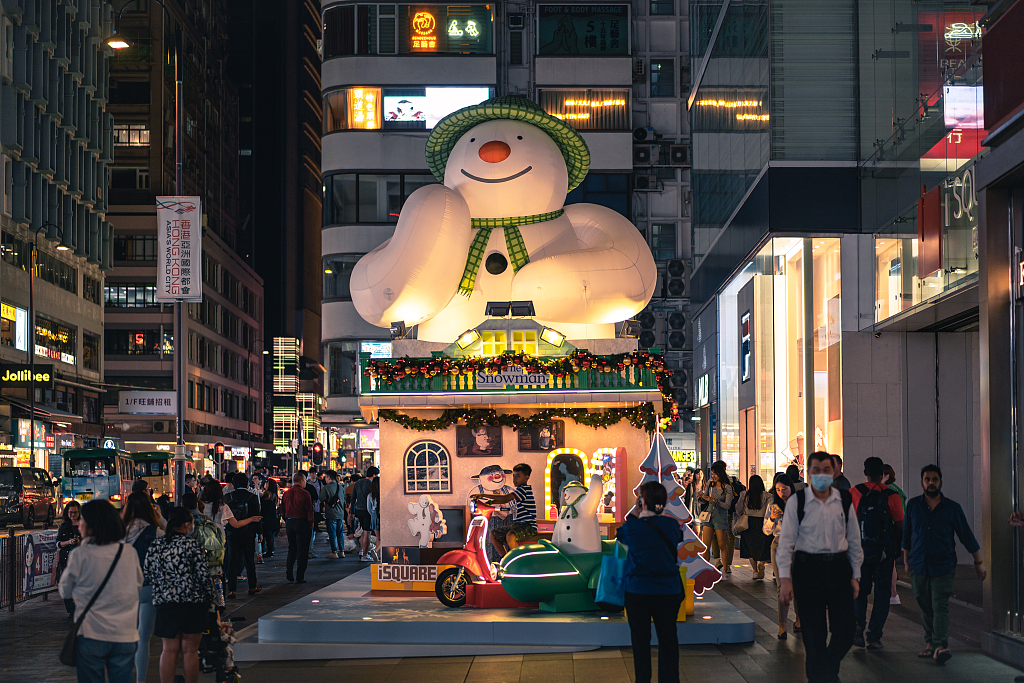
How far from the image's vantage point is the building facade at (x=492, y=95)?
45938 millimetres

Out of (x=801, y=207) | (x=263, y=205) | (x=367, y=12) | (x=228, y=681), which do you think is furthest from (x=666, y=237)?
(x=263, y=205)

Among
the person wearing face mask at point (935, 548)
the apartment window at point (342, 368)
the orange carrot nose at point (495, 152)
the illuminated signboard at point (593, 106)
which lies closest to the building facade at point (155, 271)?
the apartment window at point (342, 368)

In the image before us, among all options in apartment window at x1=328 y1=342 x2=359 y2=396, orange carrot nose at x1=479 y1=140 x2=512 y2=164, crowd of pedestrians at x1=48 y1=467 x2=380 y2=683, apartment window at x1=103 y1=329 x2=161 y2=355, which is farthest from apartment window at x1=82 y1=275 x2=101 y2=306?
crowd of pedestrians at x1=48 y1=467 x2=380 y2=683

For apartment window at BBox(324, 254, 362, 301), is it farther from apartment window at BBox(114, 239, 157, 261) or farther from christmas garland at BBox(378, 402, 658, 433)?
apartment window at BBox(114, 239, 157, 261)

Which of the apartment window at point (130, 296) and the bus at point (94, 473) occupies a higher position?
the apartment window at point (130, 296)

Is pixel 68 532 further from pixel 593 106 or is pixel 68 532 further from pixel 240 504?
pixel 593 106

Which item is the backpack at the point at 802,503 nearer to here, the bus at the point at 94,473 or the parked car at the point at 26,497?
the parked car at the point at 26,497

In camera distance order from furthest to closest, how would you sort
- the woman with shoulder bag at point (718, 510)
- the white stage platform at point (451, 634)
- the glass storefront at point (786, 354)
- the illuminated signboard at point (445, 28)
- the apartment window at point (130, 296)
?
the apartment window at point (130, 296) → the illuminated signboard at point (445, 28) → the glass storefront at point (786, 354) → the woman with shoulder bag at point (718, 510) → the white stage platform at point (451, 634)

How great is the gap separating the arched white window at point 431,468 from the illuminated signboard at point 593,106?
3486 centimetres

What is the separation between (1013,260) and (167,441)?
235 ft

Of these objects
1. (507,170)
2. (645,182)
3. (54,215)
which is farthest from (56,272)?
(507,170)

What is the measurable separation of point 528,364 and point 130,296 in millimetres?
66202

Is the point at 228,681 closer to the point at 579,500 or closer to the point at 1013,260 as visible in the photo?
the point at 579,500

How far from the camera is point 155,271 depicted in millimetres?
77875
